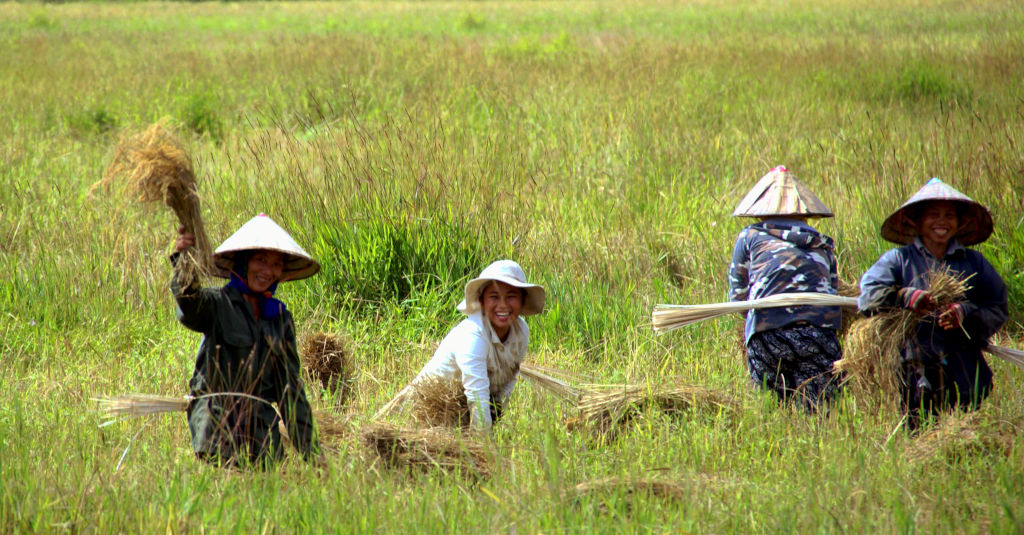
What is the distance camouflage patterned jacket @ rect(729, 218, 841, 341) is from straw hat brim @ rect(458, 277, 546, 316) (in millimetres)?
1019

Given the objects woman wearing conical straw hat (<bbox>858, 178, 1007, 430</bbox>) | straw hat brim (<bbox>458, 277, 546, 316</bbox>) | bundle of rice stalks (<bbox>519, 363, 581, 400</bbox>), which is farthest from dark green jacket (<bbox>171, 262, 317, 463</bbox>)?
woman wearing conical straw hat (<bbox>858, 178, 1007, 430</bbox>)

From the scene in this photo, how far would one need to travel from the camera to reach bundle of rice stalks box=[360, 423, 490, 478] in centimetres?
318

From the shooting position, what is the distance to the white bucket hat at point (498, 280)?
12.3ft

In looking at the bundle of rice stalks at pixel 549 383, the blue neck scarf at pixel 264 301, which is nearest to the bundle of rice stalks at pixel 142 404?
the blue neck scarf at pixel 264 301

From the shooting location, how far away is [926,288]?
148 inches

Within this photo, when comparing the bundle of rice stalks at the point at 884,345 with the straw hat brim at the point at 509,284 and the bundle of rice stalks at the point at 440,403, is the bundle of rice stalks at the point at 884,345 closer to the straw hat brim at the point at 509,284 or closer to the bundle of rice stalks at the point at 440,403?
the straw hat brim at the point at 509,284

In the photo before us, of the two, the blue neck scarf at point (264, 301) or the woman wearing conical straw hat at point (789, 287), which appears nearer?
the blue neck scarf at point (264, 301)

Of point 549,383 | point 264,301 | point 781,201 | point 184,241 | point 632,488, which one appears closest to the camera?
point 632,488

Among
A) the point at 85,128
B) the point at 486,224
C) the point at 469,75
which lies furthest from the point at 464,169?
the point at 85,128

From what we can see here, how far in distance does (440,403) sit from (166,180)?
136cm

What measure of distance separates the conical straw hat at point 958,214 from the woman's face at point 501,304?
64.3 inches

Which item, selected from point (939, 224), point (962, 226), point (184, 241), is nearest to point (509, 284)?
point (184, 241)

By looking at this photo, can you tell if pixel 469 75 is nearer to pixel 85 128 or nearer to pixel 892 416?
pixel 85 128

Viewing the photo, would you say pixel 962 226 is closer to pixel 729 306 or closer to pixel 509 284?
pixel 729 306
